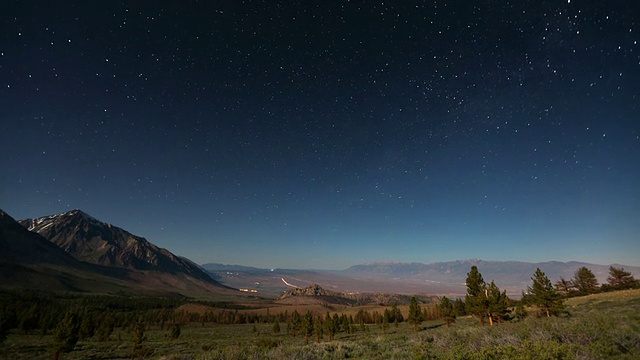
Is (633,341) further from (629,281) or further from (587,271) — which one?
(587,271)

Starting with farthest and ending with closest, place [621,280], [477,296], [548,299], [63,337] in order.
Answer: [621,280], [477,296], [63,337], [548,299]

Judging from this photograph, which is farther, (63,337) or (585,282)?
(585,282)

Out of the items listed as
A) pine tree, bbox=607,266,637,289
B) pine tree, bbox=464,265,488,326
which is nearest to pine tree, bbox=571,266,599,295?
pine tree, bbox=607,266,637,289

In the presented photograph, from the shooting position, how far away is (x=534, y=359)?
9.05 metres

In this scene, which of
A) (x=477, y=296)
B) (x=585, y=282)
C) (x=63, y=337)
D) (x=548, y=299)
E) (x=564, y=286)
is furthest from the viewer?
(x=564, y=286)

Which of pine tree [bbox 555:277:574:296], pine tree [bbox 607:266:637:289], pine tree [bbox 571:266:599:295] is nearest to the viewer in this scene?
pine tree [bbox 607:266:637:289]

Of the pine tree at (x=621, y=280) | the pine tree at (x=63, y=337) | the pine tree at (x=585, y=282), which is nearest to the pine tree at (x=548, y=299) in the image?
the pine tree at (x=621, y=280)

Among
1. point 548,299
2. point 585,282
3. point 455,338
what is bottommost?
point 455,338

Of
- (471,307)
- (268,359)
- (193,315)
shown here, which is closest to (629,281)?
(471,307)

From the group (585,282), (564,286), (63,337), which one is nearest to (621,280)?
(585,282)

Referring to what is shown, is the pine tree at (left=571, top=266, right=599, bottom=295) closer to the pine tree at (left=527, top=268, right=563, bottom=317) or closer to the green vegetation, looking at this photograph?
the green vegetation

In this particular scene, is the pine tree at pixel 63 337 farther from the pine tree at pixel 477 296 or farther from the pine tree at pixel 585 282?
the pine tree at pixel 585 282

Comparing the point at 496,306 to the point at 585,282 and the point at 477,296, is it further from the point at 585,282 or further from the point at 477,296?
the point at 585,282

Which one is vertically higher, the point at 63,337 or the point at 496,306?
the point at 496,306
